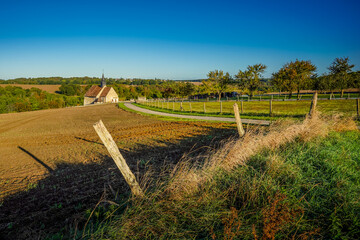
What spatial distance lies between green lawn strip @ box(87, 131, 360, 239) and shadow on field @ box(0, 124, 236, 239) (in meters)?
0.62

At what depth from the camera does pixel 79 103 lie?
96.2 metres

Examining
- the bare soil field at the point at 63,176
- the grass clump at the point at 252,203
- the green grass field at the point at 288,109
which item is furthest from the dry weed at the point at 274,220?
the green grass field at the point at 288,109

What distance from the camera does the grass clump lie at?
3043 mm

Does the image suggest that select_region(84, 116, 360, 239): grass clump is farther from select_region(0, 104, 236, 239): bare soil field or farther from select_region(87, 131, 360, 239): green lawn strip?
select_region(0, 104, 236, 239): bare soil field

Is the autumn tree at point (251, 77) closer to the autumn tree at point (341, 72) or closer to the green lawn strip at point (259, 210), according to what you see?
the autumn tree at point (341, 72)

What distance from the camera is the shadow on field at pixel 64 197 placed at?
160 inches

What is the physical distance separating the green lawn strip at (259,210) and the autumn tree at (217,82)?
45.5 metres

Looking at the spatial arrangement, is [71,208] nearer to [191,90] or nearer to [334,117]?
[334,117]

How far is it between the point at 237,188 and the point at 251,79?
4852 centimetres

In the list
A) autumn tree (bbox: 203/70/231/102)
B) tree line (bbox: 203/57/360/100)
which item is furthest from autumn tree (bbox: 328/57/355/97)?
autumn tree (bbox: 203/70/231/102)

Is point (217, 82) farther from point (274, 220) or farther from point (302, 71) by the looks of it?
point (274, 220)

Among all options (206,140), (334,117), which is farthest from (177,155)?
(334,117)

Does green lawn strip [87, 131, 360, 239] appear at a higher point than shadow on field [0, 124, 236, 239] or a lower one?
higher

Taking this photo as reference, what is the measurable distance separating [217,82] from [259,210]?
159 ft
